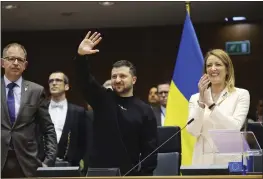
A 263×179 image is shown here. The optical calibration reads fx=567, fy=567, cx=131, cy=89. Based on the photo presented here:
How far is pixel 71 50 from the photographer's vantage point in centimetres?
908

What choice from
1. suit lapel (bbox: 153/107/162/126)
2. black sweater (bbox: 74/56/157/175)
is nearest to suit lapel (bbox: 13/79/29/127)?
black sweater (bbox: 74/56/157/175)

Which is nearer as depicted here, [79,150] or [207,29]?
[79,150]

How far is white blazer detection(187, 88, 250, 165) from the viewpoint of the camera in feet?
11.1

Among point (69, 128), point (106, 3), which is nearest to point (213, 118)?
point (69, 128)

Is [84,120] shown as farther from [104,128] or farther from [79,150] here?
[104,128]

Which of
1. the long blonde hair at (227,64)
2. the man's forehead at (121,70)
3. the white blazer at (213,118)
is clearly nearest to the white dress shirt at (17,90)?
the man's forehead at (121,70)

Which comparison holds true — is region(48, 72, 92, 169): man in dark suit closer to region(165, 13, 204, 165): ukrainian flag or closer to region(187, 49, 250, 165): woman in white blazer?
region(165, 13, 204, 165): ukrainian flag

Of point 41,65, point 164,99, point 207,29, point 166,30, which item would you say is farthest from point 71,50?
point 164,99

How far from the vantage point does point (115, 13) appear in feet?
26.2

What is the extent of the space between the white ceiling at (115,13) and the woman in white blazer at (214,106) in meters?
3.94

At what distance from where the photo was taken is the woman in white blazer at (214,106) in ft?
11.1

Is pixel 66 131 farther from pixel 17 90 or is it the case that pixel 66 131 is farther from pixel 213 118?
pixel 213 118

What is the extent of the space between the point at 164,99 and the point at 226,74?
2053 mm

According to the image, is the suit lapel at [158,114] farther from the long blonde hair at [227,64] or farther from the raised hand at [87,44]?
the raised hand at [87,44]
